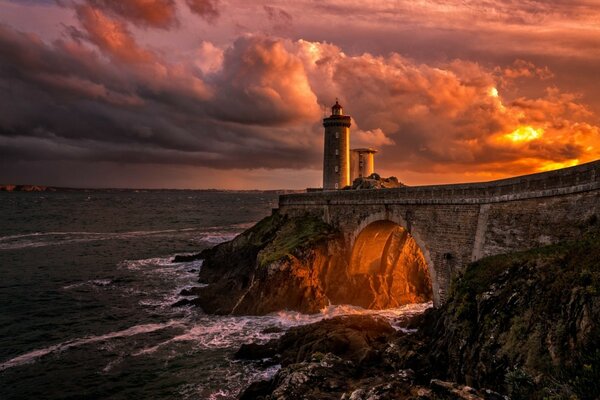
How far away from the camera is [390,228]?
110 ft

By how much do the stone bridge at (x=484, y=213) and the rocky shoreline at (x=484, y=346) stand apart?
117 cm

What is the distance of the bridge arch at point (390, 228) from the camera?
23.9m

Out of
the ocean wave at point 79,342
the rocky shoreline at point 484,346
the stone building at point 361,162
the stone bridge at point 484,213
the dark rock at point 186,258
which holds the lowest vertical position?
the ocean wave at point 79,342

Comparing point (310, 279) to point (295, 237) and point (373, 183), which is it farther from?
point (373, 183)

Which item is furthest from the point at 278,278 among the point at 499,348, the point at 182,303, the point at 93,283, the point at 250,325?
the point at 93,283

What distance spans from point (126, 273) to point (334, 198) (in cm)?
2590

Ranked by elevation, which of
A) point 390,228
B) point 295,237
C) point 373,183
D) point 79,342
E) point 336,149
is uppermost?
point 336,149

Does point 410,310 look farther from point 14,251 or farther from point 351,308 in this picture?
point 14,251

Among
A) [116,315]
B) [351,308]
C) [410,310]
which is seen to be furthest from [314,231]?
[116,315]

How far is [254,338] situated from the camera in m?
25.2

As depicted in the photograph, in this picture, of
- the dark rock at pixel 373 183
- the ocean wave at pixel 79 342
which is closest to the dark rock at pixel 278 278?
the ocean wave at pixel 79 342

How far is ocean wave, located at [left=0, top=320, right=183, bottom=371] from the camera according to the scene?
22438 mm

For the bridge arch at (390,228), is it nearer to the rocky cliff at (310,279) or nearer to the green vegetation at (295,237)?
the rocky cliff at (310,279)

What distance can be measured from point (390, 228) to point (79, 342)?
24869 mm
